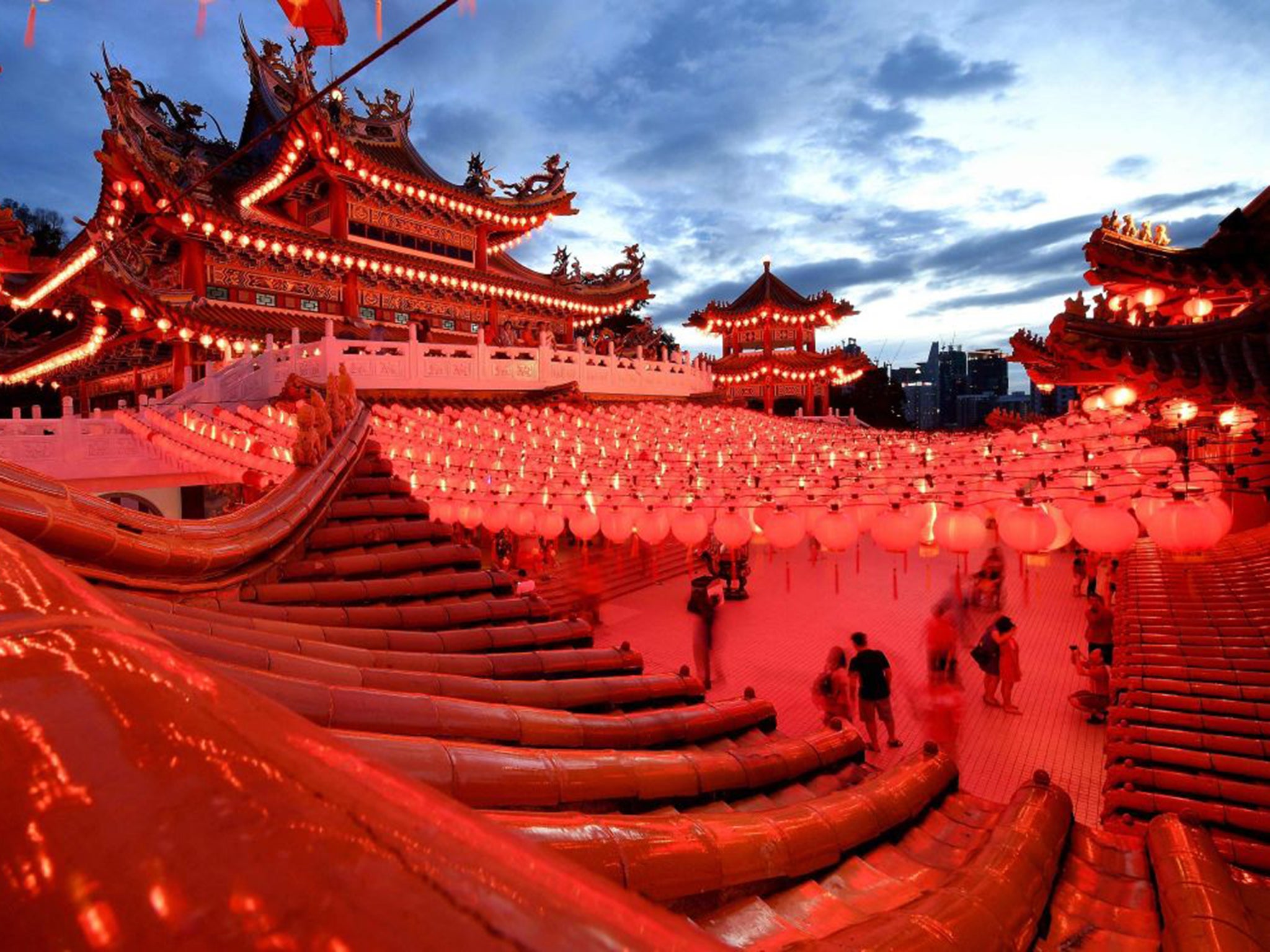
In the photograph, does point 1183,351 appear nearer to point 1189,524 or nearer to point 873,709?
point 1189,524

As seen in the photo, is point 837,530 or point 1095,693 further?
point 1095,693

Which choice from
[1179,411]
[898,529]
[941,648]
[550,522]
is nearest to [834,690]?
[941,648]

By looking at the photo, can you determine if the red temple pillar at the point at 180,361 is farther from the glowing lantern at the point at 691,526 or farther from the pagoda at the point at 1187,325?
the pagoda at the point at 1187,325

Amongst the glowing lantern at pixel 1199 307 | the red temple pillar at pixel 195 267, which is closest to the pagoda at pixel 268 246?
the red temple pillar at pixel 195 267

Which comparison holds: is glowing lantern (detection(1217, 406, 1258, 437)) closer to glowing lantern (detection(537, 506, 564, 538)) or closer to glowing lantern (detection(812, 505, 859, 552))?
glowing lantern (detection(812, 505, 859, 552))

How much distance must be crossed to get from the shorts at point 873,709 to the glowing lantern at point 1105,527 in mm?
2846

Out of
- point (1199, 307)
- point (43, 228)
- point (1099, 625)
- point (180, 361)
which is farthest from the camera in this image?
point (43, 228)

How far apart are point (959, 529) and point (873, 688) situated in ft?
7.56

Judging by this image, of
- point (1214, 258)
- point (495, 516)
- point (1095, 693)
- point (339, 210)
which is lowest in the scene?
point (1095, 693)

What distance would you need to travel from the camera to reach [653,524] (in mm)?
6207

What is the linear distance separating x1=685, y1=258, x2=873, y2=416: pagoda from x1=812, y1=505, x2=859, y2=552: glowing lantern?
83.6ft

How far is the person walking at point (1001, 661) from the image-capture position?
7477 mm

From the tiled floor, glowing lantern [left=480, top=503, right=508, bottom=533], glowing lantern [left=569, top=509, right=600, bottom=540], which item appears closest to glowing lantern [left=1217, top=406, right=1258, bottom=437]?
the tiled floor

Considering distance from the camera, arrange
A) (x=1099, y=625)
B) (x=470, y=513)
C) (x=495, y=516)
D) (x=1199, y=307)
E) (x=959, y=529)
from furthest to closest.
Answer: (x=1199, y=307) < (x=1099, y=625) < (x=470, y=513) < (x=495, y=516) < (x=959, y=529)
